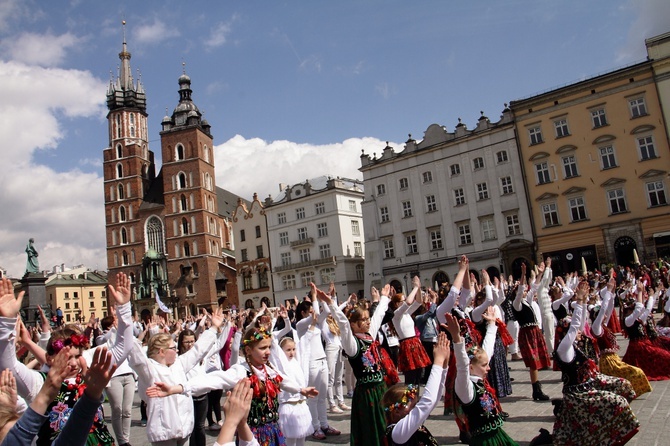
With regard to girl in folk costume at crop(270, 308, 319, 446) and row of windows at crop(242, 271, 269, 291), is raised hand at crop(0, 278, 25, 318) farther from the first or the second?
row of windows at crop(242, 271, 269, 291)

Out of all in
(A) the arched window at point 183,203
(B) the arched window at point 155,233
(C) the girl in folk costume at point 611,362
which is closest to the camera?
(C) the girl in folk costume at point 611,362

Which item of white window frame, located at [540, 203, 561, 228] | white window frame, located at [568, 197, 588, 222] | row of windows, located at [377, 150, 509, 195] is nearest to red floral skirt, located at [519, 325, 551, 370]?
white window frame, located at [568, 197, 588, 222]

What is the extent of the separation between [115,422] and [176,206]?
218ft

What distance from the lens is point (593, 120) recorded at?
37406 mm

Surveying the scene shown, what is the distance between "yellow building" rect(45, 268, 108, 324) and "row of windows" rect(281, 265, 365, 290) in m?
55.3

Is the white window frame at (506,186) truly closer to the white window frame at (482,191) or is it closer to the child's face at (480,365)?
the white window frame at (482,191)

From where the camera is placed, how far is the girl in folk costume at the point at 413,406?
4164 mm

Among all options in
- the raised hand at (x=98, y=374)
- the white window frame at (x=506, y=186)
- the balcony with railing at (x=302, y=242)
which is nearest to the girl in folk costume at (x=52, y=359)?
the raised hand at (x=98, y=374)

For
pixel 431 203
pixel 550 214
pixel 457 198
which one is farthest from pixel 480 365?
pixel 431 203

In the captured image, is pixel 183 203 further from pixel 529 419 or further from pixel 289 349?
pixel 529 419

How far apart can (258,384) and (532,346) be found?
6.91m

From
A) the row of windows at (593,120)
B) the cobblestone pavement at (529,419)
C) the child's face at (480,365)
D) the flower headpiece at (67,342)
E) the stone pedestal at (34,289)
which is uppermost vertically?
the row of windows at (593,120)

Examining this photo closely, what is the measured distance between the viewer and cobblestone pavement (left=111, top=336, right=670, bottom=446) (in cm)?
690

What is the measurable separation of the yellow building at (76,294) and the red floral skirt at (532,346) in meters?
99.4
